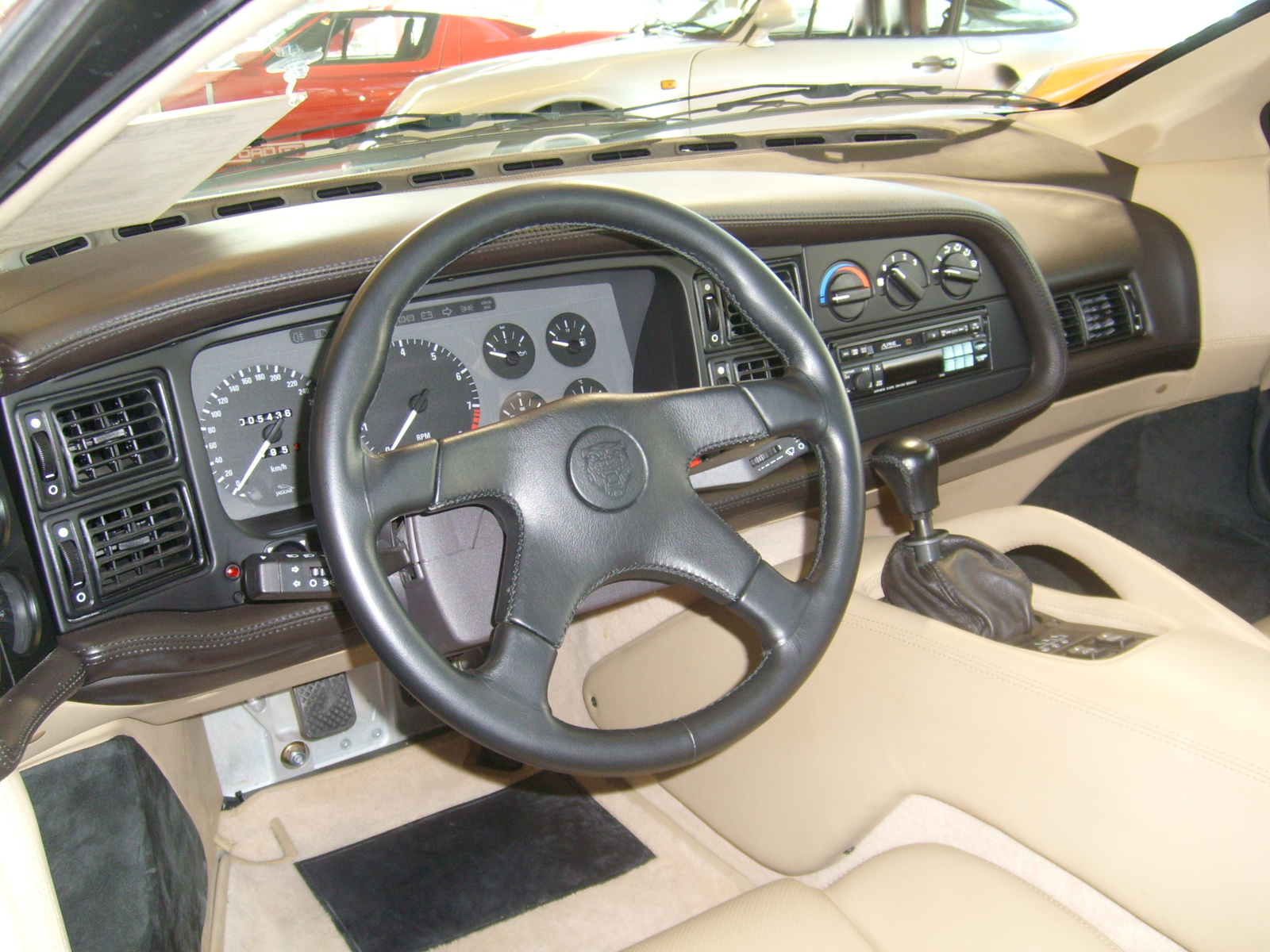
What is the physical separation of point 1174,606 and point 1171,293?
1041 millimetres

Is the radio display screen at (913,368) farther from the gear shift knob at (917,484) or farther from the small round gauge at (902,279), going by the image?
the gear shift knob at (917,484)

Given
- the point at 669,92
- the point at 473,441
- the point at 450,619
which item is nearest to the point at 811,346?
the point at 473,441

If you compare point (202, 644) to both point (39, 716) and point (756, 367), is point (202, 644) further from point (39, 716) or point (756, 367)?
point (756, 367)

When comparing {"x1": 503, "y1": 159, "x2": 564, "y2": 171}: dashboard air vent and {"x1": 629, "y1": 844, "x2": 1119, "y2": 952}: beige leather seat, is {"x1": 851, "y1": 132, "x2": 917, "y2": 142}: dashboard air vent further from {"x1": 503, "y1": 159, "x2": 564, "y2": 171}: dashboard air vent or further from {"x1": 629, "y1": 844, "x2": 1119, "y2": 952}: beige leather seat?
{"x1": 629, "y1": 844, "x2": 1119, "y2": 952}: beige leather seat

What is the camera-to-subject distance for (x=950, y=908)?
3.59ft

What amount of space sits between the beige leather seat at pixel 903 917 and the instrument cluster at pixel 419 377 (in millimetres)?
654

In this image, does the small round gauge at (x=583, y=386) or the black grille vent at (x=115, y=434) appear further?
the small round gauge at (x=583, y=386)

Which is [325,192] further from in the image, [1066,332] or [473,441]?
[1066,332]

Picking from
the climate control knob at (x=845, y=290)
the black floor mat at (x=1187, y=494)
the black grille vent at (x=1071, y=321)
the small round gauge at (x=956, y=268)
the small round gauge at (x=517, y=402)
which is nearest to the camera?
the small round gauge at (x=517, y=402)

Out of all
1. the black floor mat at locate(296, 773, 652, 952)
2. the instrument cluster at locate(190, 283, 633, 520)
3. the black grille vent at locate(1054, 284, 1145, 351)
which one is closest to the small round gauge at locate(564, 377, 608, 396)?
the instrument cluster at locate(190, 283, 633, 520)

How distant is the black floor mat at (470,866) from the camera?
Result: 163 centimetres

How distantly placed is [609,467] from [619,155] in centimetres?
101

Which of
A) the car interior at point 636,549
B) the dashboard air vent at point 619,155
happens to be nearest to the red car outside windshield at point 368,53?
the car interior at point 636,549

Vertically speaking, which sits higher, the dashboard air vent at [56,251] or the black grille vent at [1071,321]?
the dashboard air vent at [56,251]
